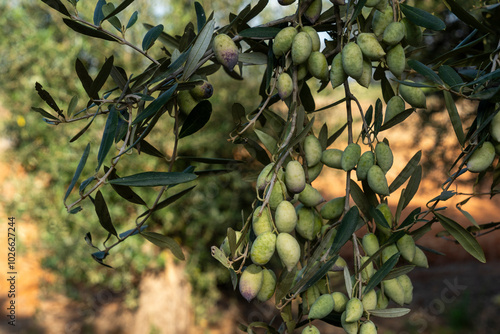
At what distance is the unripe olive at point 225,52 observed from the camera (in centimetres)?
38

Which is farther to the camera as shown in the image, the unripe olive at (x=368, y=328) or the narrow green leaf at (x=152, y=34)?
the narrow green leaf at (x=152, y=34)

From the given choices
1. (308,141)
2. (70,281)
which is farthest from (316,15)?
(70,281)

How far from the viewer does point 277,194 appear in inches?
14.1

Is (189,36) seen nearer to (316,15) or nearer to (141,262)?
(316,15)

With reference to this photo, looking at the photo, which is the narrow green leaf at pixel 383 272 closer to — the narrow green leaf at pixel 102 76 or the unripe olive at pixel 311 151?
the unripe olive at pixel 311 151

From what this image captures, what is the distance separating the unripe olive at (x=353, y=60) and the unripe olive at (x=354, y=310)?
185mm

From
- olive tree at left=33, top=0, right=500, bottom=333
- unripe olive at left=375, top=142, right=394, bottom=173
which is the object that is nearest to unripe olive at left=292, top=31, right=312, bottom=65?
olive tree at left=33, top=0, right=500, bottom=333

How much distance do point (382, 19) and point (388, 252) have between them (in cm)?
20

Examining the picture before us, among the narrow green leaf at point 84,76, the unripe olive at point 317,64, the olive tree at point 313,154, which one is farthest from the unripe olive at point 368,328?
the narrow green leaf at point 84,76

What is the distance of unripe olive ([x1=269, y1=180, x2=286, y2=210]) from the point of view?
357mm

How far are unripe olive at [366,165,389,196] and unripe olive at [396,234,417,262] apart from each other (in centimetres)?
4

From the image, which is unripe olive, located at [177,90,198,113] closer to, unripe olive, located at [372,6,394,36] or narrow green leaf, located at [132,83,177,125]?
narrow green leaf, located at [132,83,177,125]

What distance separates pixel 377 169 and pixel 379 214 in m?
0.04

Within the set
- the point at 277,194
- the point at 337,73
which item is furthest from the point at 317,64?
the point at 277,194
